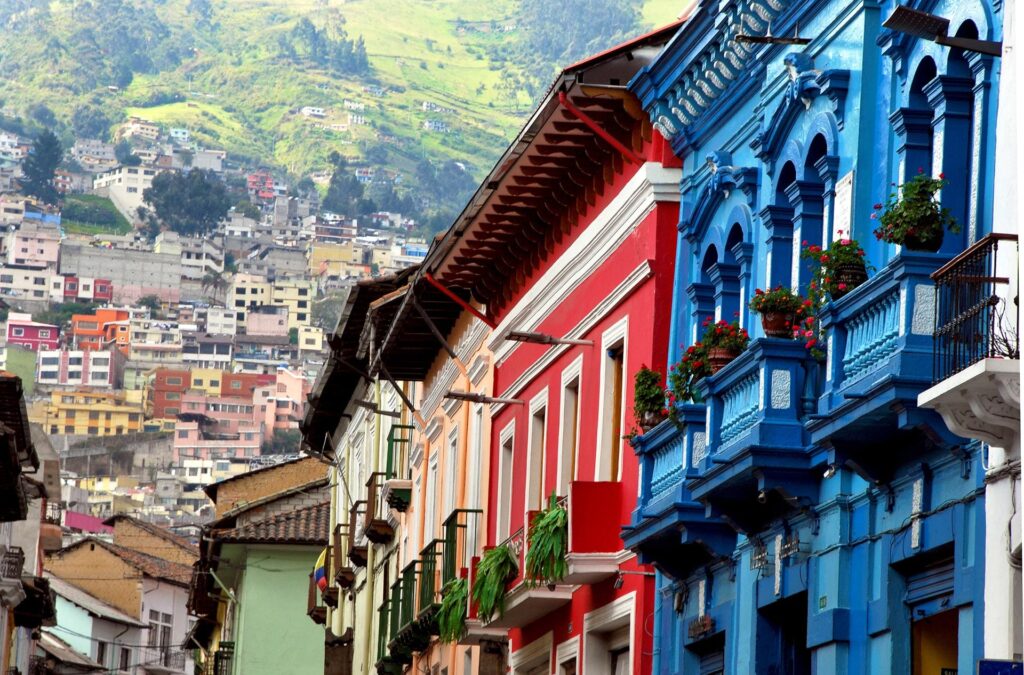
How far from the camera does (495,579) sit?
79.2 feet

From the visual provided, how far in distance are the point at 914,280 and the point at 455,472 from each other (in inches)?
749

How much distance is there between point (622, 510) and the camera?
68.9 feet

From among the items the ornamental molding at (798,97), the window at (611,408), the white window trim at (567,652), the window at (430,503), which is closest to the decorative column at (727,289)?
the ornamental molding at (798,97)

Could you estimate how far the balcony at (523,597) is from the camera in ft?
74.6

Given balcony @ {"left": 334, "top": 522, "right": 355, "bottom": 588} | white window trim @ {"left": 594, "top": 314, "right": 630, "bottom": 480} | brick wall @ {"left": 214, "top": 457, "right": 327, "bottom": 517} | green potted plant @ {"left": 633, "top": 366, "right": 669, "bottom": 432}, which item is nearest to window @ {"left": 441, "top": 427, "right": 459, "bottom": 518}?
white window trim @ {"left": 594, "top": 314, "right": 630, "bottom": 480}

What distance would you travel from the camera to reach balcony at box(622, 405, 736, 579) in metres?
17.7

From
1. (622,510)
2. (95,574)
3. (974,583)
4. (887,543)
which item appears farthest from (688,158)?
(95,574)

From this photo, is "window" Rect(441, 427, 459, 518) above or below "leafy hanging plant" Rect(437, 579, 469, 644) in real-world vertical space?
above

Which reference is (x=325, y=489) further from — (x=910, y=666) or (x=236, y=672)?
(x=910, y=666)

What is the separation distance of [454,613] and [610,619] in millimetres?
5811

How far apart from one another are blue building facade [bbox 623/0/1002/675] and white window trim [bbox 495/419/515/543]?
7146 millimetres

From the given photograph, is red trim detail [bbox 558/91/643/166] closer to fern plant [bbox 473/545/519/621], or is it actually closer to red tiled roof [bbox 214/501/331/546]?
fern plant [bbox 473/545/519/621]

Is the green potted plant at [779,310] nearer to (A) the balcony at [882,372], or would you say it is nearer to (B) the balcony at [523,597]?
(A) the balcony at [882,372]

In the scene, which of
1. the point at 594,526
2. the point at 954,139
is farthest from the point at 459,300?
the point at 954,139
